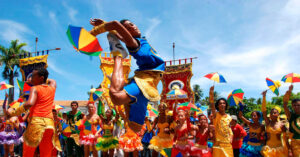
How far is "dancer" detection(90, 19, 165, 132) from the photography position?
9.82 ft

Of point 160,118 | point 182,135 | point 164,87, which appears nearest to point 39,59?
point 164,87

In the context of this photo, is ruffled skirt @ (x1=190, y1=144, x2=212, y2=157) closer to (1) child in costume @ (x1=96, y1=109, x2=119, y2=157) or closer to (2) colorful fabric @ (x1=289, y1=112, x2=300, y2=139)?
(2) colorful fabric @ (x1=289, y1=112, x2=300, y2=139)

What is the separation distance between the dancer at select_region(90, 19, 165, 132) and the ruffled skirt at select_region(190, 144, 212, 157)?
9.63 feet

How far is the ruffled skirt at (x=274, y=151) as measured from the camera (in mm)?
6070

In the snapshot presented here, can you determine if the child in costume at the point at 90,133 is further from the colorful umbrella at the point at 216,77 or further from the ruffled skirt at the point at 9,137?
the colorful umbrella at the point at 216,77

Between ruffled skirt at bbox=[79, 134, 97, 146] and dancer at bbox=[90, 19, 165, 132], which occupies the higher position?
dancer at bbox=[90, 19, 165, 132]

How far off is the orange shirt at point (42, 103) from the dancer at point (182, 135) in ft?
11.7

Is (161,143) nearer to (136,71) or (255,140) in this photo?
(255,140)

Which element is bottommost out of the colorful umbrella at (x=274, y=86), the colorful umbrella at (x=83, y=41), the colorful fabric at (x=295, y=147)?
the colorful fabric at (x=295, y=147)

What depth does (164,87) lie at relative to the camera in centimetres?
2477

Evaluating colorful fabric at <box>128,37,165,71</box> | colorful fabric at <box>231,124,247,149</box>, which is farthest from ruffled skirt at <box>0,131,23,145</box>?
colorful fabric at <box>231,124,247,149</box>

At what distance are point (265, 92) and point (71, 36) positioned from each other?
542 cm

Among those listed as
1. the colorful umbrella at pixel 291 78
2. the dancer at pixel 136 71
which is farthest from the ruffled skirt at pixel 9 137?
the colorful umbrella at pixel 291 78

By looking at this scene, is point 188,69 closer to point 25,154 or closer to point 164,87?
point 164,87
